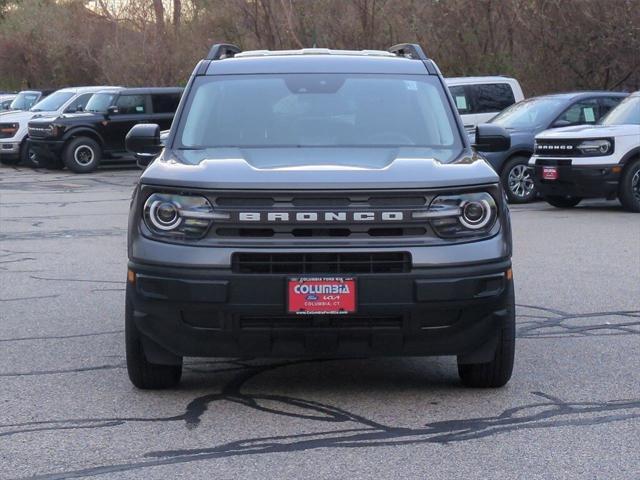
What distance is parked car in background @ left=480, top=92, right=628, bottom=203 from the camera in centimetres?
1873

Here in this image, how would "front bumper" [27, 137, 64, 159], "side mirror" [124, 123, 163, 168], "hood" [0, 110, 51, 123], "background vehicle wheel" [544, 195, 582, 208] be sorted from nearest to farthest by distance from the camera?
"side mirror" [124, 123, 163, 168], "background vehicle wheel" [544, 195, 582, 208], "front bumper" [27, 137, 64, 159], "hood" [0, 110, 51, 123]

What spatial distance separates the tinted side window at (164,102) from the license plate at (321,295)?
924 inches

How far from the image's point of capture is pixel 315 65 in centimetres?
766

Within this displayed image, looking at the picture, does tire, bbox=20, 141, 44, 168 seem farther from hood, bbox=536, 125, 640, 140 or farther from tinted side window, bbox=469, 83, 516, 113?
hood, bbox=536, 125, 640, 140

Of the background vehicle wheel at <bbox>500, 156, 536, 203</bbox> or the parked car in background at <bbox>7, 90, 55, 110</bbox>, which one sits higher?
the background vehicle wheel at <bbox>500, 156, 536, 203</bbox>

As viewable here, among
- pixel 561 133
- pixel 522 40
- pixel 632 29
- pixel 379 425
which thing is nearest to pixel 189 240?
pixel 379 425

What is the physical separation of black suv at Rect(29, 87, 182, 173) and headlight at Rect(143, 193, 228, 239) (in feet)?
72.7

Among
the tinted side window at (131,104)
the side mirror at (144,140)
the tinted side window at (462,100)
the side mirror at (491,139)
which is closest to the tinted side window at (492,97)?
the tinted side window at (462,100)

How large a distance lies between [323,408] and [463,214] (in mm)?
1227

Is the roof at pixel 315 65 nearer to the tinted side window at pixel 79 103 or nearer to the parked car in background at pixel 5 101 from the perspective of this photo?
the tinted side window at pixel 79 103

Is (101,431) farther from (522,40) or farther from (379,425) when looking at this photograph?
(522,40)

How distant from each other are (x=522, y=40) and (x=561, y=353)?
21.7m

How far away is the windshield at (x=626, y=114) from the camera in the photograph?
1731 cm

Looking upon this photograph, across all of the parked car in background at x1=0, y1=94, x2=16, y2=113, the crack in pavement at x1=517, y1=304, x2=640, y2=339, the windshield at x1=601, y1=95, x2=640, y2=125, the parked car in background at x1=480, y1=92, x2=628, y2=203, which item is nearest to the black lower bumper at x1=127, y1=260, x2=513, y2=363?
the crack in pavement at x1=517, y1=304, x2=640, y2=339
